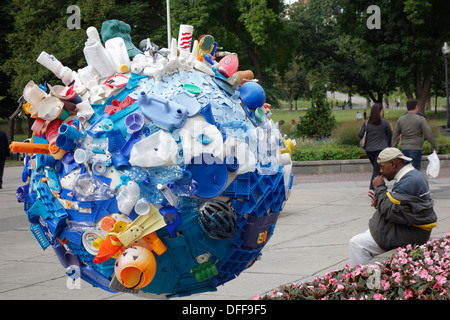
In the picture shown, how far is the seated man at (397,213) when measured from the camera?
19.1 feet

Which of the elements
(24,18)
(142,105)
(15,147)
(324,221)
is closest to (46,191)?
(15,147)

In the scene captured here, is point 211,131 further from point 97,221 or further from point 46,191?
point 46,191

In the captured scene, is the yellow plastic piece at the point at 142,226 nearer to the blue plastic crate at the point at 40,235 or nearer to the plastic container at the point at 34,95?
the blue plastic crate at the point at 40,235

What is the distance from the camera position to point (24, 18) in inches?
1216

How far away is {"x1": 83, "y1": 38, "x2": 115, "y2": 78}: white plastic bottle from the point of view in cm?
422

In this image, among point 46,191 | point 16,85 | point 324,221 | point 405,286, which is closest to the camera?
point 46,191

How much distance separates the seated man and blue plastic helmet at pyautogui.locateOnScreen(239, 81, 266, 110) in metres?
2.08

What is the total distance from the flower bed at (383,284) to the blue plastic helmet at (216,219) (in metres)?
0.65

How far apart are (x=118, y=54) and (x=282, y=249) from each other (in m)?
4.66

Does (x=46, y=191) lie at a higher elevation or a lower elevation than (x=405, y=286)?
higher

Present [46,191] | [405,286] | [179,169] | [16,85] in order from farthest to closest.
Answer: [16,85], [405,286], [46,191], [179,169]

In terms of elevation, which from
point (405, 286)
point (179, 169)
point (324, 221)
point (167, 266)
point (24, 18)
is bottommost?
point (324, 221)

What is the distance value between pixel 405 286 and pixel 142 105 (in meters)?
2.27

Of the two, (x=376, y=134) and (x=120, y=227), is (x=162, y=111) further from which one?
(x=376, y=134)
